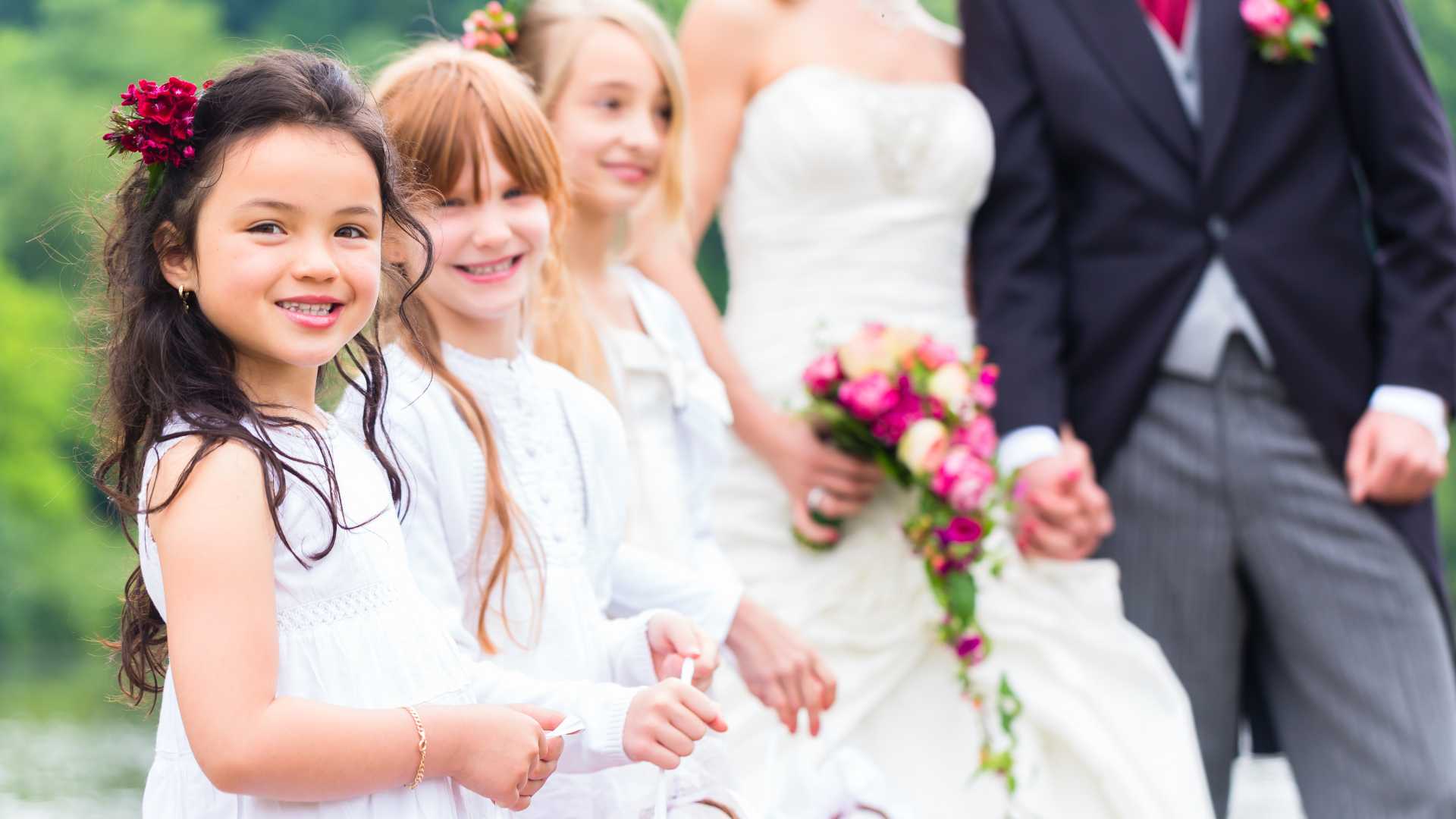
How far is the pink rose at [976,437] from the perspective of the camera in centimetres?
373

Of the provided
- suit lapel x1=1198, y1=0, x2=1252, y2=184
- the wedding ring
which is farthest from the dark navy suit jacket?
the wedding ring

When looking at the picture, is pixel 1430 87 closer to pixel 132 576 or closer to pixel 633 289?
pixel 633 289

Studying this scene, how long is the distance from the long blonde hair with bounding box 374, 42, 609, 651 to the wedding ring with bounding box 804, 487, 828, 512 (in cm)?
134

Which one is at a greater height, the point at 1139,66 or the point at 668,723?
the point at 1139,66

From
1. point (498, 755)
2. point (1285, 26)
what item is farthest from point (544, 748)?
point (1285, 26)

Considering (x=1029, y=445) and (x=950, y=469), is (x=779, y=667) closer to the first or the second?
(x=950, y=469)

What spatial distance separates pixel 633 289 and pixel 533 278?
70cm

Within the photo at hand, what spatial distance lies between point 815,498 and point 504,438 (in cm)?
144

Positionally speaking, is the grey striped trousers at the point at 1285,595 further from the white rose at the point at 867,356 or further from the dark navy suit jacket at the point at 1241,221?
the white rose at the point at 867,356

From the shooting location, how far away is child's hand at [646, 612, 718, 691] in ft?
8.29

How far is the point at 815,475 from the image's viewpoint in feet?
13.0

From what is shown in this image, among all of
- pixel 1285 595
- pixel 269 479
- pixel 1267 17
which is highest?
pixel 1267 17

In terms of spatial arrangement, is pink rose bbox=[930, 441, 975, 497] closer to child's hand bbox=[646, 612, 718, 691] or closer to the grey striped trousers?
the grey striped trousers

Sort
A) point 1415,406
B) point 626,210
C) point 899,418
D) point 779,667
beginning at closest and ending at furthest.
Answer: point 779,667 → point 626,210 → point 899,418 → point 1415,406
